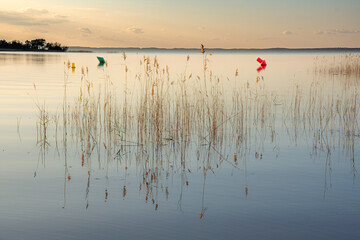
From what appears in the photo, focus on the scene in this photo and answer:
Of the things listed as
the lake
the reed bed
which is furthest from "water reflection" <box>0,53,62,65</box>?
the lake

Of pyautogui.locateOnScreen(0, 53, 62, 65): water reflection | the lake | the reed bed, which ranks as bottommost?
the lake

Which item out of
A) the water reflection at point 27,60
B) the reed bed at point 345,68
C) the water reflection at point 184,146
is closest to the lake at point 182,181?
the water reflection at point 184,146

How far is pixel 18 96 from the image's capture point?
559 inches

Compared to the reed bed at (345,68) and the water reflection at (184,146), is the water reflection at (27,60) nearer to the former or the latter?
the reed bed at (345,68)

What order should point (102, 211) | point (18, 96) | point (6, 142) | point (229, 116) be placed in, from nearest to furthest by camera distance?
point (102, 211)
point (6, 142)
point (229, 116)
point (18, 96)

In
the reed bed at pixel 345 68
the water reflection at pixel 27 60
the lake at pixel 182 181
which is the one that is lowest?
the lake at pixel 182 181

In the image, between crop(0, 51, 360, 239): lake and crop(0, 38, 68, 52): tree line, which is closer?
crop(0, 51, 360, 239): lake

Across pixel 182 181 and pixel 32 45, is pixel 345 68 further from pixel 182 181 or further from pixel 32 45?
pixel 32 45

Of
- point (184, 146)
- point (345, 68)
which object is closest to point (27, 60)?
point (345, 68)

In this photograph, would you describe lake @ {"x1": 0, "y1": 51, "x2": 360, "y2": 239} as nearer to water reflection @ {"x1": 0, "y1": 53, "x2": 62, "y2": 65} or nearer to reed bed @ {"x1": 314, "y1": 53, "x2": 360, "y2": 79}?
reed bed @ {"x1": 314, "y1": 53, "x2": 360, "y2": 79}

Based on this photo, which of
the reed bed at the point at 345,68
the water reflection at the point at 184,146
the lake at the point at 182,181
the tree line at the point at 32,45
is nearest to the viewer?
the lake at the point at 182,181

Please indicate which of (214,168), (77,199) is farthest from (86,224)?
(214,168)

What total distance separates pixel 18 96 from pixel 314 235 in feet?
41.0

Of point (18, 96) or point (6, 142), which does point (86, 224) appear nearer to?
point (6, 142)
